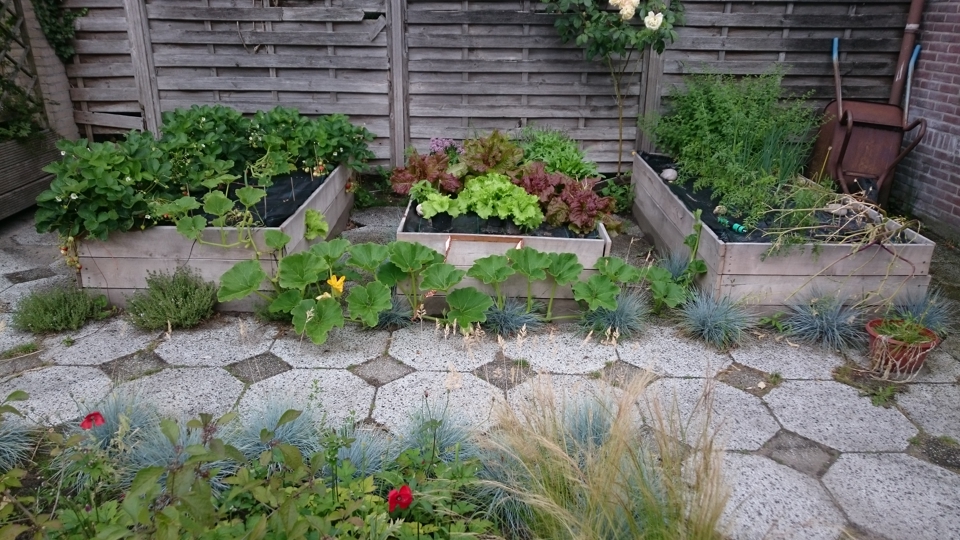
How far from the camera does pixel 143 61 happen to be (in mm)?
5117

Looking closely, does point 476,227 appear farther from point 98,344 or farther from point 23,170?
point 23,170

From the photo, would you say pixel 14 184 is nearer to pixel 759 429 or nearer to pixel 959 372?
pixel 759 429

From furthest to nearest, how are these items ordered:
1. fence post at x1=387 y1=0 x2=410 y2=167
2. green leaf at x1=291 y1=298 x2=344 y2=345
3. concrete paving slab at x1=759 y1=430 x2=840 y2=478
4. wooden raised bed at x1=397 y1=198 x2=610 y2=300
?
fence post at x1=387 y1=0 x2=410 y2=167
wooden raised bed at x1=397 y1=198 x2=610 y2=300
green leaf at x1=291 y1=298 x2=344 y2=345
concrete paving slab at x1=759 y1=430 x2=840 y2=478

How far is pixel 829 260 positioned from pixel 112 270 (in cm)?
365

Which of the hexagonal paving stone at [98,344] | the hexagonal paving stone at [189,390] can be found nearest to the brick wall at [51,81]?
the hexagonal paving stone at [98,344]

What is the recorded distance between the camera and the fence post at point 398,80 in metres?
5.01

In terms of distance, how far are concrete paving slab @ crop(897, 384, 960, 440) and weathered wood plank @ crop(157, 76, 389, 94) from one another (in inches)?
157

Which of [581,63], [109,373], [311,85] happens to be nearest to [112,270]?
[109,373]

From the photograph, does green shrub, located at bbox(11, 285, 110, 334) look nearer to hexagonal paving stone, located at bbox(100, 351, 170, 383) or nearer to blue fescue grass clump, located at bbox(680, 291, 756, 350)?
hexagonal paving stone, located at bbox(100, 351, 170, 383)

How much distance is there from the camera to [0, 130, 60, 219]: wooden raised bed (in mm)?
4648

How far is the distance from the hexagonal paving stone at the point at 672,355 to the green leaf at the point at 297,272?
1.53m

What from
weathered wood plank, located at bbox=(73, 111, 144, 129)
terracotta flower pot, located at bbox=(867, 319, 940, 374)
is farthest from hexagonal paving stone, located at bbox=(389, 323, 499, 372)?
weathered wood plank, located at bbox=(73, 111, 144, 129)

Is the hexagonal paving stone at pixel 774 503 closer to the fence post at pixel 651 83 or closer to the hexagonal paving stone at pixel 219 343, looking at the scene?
the hexagonal paving stone at pixel 219 343

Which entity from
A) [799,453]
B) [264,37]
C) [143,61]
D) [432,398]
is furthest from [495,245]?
[143,61]
